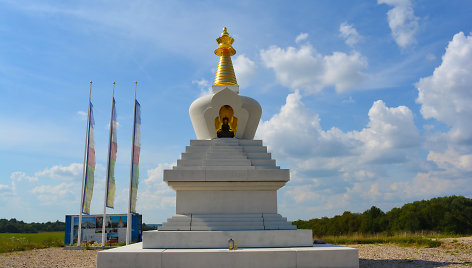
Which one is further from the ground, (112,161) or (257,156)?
(112,161)

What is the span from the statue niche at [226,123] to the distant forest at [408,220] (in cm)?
1961

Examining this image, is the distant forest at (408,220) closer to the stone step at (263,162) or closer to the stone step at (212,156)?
the stone step at (263,162)

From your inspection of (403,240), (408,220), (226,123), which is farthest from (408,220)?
(226,123)

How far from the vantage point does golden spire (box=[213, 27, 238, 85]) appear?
52.7 ft

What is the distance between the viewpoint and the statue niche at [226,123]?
1398cm

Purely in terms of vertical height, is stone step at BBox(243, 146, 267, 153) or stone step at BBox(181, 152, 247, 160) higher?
stone step at BBox(243, 146, 267, 153)

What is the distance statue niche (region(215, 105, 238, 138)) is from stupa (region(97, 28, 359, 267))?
39 mm

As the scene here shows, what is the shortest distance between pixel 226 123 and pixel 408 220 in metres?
27.7

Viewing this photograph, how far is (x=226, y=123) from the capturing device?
1417cm

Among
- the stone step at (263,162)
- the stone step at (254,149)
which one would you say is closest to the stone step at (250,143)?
the stone step at (254,149)

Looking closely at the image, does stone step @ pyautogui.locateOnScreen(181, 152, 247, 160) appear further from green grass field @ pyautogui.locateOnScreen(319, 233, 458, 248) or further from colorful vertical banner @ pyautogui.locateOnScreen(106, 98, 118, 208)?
green grass field @ pyautogui.locateOnScreen(319, 233, 458, 248)

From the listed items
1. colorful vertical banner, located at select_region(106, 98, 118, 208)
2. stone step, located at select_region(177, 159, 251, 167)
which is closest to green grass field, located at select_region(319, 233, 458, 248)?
stone step, located at select_region(177, 159, 251, 167)

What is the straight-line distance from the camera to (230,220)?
11.4 meters

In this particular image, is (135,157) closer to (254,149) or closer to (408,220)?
(254,149)
